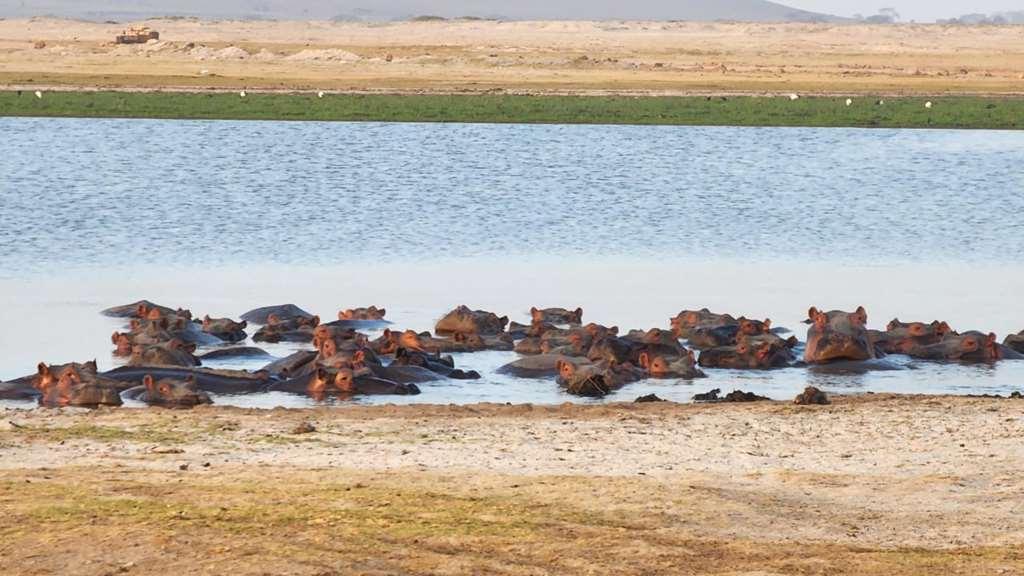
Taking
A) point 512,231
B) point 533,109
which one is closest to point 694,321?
point 512,231

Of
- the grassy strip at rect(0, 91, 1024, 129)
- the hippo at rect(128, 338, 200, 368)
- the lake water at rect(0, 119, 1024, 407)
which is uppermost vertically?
the grassy strip at rect(0, 91, 1024, 129)

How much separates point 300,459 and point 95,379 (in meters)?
3.85

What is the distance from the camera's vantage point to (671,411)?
14.6 meters

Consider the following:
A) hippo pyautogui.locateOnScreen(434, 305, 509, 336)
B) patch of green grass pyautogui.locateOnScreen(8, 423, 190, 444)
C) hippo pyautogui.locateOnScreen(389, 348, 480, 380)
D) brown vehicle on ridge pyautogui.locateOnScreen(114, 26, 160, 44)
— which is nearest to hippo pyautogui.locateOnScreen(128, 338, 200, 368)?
hippo pyautogui.locateOnScreen(389, 348, 480, 380)

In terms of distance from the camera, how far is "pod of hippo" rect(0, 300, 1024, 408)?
616 inches

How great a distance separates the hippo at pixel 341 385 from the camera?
52.4 ft

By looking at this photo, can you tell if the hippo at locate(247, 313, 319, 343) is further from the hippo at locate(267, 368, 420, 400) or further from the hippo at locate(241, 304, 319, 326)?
the hippo at locate(267, 368, 420, 400)

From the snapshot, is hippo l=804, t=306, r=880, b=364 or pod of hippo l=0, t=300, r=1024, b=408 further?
hippo l=804, t=306, r=880, b=364

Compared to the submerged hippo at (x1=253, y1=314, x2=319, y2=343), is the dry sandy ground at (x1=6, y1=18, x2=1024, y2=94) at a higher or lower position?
higher

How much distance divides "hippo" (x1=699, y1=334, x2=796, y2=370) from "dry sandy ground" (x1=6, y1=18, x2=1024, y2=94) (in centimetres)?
4849

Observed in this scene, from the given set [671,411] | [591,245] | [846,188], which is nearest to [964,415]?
→ [671,411]

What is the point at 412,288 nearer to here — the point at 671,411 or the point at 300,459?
the point at 671,411

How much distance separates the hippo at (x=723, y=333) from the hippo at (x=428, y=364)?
2760 millimetres

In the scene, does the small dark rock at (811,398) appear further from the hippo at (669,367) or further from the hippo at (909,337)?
the hippo at (909,337)
